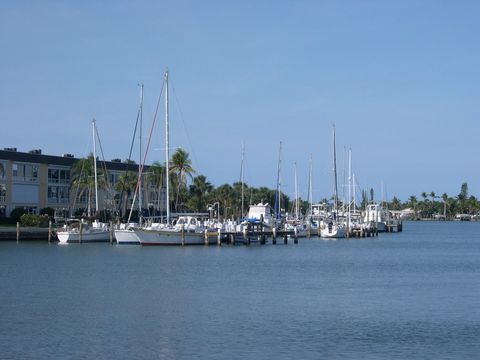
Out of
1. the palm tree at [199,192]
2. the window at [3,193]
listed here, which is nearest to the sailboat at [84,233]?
the window at [3,193]

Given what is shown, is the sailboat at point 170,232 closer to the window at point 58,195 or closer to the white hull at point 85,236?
the white hull at point 85,236

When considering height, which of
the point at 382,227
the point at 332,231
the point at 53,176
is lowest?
the point at 332,231

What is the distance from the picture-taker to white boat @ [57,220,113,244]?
83.4 meters

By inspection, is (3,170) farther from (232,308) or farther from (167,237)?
(232,308)

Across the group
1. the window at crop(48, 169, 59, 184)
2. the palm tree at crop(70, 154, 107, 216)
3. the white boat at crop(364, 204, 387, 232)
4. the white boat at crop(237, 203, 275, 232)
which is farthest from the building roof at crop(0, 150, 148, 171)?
the white boat at crop(364, 204, 387, 232)

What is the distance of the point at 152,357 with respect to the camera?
1139 inches

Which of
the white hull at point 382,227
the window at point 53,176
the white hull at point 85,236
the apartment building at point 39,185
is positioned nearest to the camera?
the white hull at point 85,236

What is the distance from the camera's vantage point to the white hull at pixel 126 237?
79438mm

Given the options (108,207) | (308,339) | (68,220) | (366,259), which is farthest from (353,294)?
(108,207)

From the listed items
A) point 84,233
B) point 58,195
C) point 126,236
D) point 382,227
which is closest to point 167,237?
point 126,236

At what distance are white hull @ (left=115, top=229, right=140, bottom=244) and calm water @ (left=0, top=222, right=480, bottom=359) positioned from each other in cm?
874

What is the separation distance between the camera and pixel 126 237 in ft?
261

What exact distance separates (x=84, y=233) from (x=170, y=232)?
10107 mm

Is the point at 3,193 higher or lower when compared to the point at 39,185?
lower
